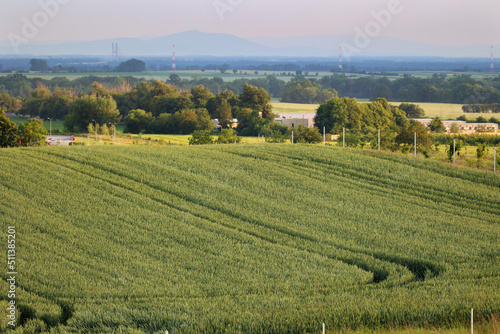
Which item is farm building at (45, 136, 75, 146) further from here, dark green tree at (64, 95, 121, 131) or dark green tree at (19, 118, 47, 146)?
dark green tree at (64, 95, 121, 131)

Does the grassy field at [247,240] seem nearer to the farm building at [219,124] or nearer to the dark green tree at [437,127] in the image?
the dark green tree at [437,127]

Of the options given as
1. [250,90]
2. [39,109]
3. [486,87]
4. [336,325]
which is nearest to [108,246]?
[336,325]

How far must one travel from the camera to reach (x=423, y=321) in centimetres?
1336

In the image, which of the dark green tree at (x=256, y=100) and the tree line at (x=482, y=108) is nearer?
the dark green tree at (x=256, y=100)

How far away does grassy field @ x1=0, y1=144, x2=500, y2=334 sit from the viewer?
13.8 metres

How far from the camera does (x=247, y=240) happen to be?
2009 cm

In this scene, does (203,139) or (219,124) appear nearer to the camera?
(203,139)

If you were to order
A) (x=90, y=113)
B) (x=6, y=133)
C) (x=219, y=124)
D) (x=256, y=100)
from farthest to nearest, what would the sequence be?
(x=256, y=100) → (x=219, y=124) → (x=90, y=113) → (x=6, y=133)

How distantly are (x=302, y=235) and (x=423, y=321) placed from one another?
7.88 m

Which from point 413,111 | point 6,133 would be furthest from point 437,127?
point 6,133

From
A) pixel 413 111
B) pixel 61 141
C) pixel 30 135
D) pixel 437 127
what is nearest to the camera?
pixel 30 135

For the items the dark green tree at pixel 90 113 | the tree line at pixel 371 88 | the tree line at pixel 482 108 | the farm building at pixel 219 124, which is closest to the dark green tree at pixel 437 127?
the farm building at pixel 219 124

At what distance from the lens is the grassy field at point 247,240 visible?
13.8 m

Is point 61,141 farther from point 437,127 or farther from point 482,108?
point 482,108
